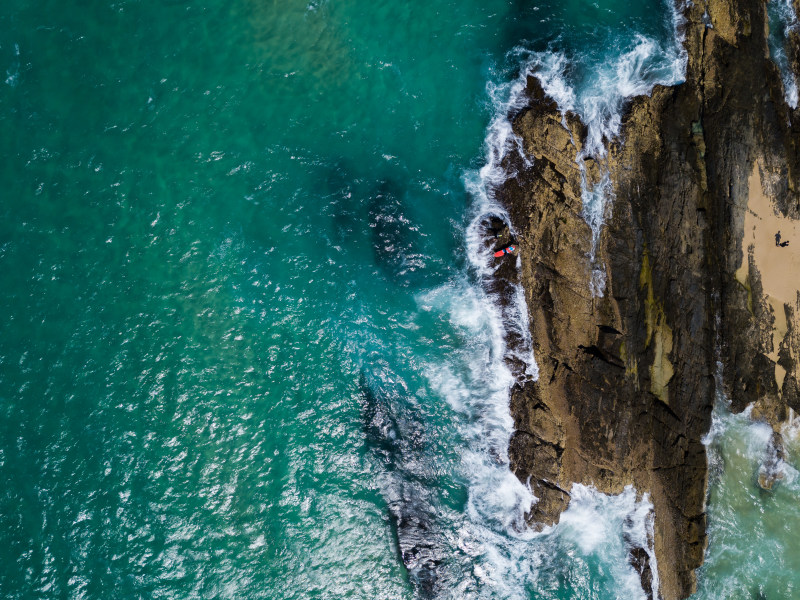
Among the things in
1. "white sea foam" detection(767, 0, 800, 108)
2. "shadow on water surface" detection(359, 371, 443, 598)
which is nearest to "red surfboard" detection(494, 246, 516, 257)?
"shadow on water surface" detection(359, 371, 443, 598)

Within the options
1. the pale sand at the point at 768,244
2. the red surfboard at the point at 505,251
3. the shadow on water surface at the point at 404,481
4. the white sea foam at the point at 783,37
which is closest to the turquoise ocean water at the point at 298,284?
the shadow on water surface at the point at 404,481

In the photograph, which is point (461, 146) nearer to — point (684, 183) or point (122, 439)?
point (684, 183)

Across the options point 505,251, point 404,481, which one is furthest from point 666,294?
point 404,481

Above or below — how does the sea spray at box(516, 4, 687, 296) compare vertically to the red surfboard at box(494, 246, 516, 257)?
above

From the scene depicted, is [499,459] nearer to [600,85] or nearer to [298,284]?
[298,284]

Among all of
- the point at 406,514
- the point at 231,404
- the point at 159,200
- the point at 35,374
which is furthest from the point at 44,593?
the point at 159,200

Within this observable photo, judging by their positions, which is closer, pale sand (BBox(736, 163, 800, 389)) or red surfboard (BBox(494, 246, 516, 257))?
pale sand (BBox(736, 163, 800, 389))

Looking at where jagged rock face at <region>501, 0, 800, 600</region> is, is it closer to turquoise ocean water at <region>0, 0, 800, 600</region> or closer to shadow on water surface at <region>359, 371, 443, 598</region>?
turquoise ocean water at <region>0, 0, 800, 600</region>
